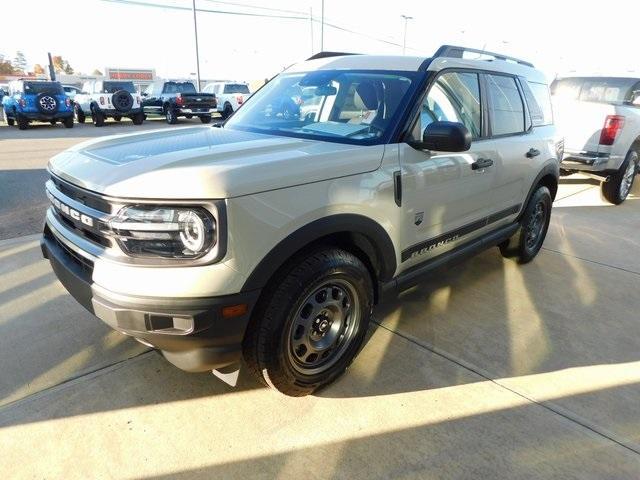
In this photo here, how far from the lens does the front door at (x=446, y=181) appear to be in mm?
2857

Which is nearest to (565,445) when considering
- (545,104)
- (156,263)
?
(156,263)

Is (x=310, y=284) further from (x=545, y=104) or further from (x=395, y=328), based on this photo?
(x=545, y=104)

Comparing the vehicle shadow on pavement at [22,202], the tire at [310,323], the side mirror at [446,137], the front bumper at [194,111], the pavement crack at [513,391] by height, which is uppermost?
the side mirror at [446,137]

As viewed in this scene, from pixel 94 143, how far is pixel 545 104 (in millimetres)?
4193

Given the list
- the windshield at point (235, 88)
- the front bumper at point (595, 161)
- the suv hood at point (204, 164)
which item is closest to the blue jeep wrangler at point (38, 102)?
the windshield at point (235, 88)

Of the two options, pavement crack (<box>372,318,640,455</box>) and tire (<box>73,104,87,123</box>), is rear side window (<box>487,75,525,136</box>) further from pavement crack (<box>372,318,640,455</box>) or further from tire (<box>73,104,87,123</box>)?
tire (<box>73,104,87,123</box>)

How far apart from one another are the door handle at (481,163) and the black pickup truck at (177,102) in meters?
18.1

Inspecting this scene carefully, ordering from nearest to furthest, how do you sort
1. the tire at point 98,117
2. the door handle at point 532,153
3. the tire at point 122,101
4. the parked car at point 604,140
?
the door handle at point 532,153 → the parked car at point 604,140 → the tire at point 122,101 → the tire at point 98,117

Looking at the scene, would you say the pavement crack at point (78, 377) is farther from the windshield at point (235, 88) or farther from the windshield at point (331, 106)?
the windshield at point (235, 88)

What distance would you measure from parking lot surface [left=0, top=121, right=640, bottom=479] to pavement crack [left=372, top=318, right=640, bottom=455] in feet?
0.03

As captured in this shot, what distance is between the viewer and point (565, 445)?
7.65 ft

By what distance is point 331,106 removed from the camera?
3.22 metres

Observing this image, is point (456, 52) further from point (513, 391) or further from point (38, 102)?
point (38, 102)

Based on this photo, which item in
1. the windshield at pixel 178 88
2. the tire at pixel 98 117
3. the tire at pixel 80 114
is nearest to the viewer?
the tire at pixel 98 117
